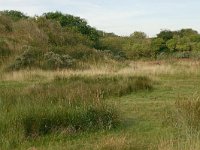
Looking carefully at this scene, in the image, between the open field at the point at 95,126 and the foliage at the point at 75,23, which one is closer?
the open field at the point at 95,126

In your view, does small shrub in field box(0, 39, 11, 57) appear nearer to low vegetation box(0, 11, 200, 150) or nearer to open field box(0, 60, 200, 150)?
low vegetation box(0, 11, 200, 150)

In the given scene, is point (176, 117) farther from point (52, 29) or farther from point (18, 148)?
point (52, 29)

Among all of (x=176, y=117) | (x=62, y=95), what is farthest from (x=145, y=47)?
(x=176, y=117)

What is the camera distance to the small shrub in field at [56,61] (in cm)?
2429

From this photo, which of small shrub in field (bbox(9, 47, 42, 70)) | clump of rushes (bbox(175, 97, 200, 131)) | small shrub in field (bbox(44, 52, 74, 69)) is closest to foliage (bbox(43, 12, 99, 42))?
small shrub in field (bbox(9, 47, 42, 70))

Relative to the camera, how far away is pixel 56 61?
80.2 ft

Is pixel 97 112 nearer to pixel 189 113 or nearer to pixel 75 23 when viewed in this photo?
pixel 189 113

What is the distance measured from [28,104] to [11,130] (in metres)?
1.34

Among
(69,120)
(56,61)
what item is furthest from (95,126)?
(56,61)

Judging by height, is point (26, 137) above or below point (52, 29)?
below

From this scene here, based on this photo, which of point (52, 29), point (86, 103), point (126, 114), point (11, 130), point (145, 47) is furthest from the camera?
point (145, 47)

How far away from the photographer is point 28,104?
29.0 feet

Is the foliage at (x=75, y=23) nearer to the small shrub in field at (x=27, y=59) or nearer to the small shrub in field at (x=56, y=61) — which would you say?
the small shrub in field at (x=27, y=59)

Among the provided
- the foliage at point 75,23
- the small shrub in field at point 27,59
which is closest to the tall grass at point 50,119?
the small shrub in field at point 27,59
